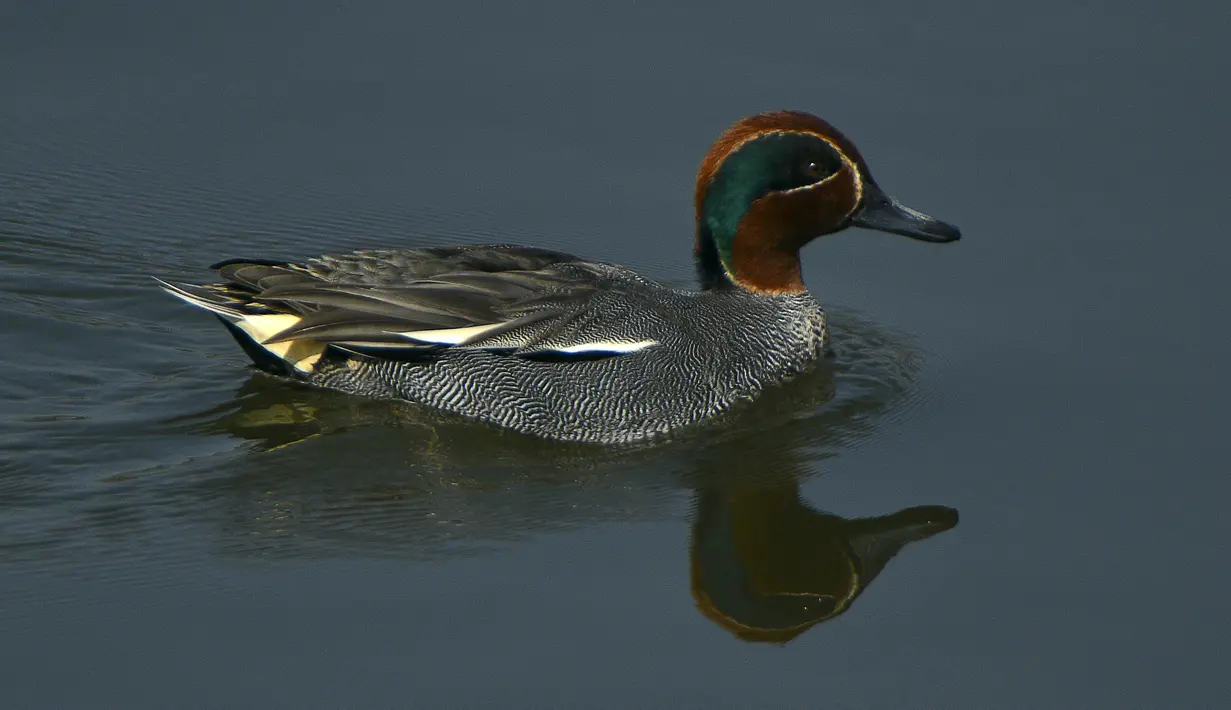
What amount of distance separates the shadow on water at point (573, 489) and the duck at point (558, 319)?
0.57ft

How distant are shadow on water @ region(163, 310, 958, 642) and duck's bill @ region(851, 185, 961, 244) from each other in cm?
91

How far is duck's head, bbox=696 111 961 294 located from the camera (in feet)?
32.3

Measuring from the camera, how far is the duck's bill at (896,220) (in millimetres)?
10203

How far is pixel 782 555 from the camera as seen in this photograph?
8523 millimetres

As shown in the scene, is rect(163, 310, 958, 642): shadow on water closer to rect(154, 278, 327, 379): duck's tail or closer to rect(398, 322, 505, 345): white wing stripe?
rect(154, 278, 327, 379): duck's tail

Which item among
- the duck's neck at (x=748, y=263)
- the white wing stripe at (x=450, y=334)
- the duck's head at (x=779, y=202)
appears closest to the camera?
the white wing stripe at (x=450, y=334)

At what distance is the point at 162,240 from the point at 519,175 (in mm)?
2543

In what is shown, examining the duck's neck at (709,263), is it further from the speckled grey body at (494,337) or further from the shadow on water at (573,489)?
the shadow on water at (573,489)

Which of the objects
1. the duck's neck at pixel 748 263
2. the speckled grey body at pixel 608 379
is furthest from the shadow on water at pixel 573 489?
the duck's neck at pixel 748 263

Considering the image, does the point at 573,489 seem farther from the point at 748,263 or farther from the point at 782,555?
the point at 748,263

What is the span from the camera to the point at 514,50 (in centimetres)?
1284

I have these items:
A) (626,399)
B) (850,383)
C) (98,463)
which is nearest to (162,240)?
(98,463)

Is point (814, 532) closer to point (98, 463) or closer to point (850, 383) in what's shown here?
point (850, 383)

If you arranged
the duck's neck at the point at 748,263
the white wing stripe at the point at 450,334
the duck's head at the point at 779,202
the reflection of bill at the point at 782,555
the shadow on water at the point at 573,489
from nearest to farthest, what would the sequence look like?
1. the reflection of bill at the point at 782,555
2. the shadow on water at the point at 573,489
3. the white wing stripe at the point at 450,334
4. the duck's head at the point at 779,202
5. the duck's neck at the point at 748,263
